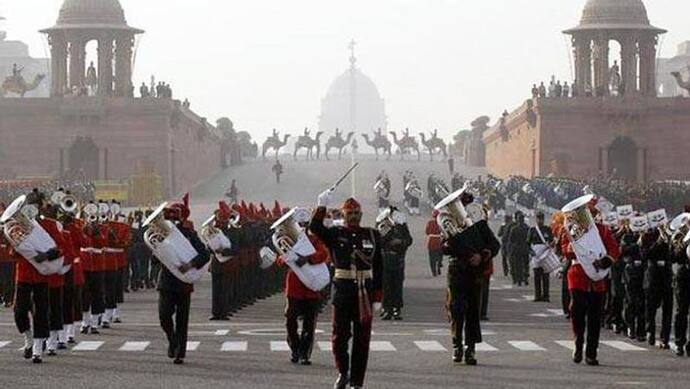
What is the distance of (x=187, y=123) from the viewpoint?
4291 inches

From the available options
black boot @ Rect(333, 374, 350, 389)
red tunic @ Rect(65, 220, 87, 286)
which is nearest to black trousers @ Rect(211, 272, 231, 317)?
red tunic @ Rect(65, 220, 87, 286)

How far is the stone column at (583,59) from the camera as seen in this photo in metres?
113

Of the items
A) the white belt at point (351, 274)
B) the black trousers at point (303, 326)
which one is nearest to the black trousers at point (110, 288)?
the black trousers at point (303, 326)

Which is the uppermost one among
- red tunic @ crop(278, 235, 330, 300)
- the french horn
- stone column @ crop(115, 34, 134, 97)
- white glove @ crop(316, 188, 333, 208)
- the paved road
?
stone column @ crop(115, 34, 134, 97)

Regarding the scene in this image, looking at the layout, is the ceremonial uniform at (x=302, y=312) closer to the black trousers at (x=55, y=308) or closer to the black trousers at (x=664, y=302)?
the black trousers at (x=55, y=308)

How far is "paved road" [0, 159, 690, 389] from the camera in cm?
2089

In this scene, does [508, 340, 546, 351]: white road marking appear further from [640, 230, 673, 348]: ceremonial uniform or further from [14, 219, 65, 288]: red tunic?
[14, 219, 65, 288]: red tunic

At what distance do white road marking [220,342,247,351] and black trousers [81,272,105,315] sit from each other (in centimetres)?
259

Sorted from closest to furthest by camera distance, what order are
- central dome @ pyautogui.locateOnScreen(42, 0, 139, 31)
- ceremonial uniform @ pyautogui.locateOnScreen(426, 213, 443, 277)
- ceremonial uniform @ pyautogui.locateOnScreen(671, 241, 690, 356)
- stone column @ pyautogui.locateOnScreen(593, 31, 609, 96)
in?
ceremonial uniform @ pyautogui.locateOnScreen(671, 241, 690, 356), ceremonial uniform @ pyautogui.locateOnScreen(426, 213, 443, 277), central dome @ pyautogui.locateOnScreen(42, 0, 139, 31), stone column @ pyautogui.locateOnScreen(593, 31, 609, 96)

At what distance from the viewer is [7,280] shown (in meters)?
36.6

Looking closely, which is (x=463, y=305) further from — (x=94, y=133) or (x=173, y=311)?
(x=94, y=133)

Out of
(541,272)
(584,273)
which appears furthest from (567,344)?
(541,272)

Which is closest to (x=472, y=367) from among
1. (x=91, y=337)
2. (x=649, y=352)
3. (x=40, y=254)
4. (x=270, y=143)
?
(x=649, y=352)

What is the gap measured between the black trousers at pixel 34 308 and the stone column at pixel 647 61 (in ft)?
298
